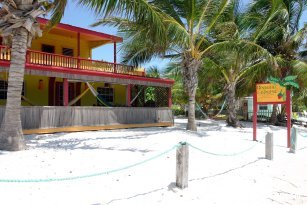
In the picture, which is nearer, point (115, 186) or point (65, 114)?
point (115, 186)

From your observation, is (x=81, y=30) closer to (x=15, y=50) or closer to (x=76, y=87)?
(x=76, y=87)

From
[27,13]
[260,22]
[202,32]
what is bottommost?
[27,13]

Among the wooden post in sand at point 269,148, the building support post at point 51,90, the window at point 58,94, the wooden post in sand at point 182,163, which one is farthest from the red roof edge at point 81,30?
the wooden post in sand at point 182,163

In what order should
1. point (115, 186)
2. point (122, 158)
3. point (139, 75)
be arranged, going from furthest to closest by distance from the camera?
point (139, 75)
point (122, 158)
point (115, 186)

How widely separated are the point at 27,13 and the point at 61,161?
4450mm

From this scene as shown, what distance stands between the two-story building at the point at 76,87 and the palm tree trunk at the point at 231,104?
3824 millimetres

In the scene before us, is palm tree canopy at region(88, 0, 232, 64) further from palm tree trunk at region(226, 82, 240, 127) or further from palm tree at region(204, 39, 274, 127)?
palm tree trunk at region(226, 82, 240, 127)

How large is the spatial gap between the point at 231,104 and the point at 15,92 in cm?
1511

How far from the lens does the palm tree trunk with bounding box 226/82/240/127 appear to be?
22031 mm

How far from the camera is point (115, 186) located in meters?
6.62

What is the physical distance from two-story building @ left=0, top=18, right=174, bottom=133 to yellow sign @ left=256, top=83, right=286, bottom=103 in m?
7.61

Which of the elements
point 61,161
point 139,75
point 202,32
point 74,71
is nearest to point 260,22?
point 202,32

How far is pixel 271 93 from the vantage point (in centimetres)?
1408

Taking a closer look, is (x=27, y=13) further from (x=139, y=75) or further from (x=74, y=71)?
(x=139, y=75)
